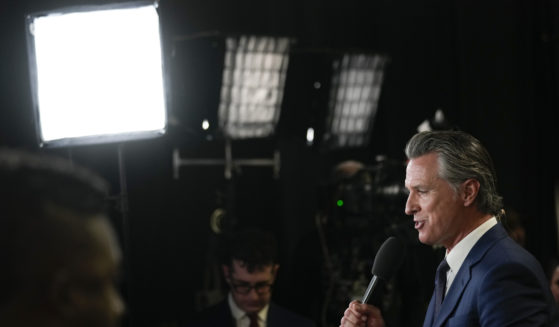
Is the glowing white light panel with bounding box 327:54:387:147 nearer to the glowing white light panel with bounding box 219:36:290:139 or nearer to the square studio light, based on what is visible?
the glowing white light panel with bounding box 219:36:290:139

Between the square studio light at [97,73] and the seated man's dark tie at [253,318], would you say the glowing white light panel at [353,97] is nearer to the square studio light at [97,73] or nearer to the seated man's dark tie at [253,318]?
the seated man's dark tie at [253,318]

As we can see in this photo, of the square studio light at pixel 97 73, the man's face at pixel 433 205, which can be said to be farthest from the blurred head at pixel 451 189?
the square studio light at pixel 97 73

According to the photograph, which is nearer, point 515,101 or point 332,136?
point 332,136

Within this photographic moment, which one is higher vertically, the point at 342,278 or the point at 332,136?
the point at 332,136

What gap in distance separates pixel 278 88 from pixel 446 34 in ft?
6.07

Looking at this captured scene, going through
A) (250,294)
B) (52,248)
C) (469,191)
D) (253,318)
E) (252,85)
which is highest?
(52,248)

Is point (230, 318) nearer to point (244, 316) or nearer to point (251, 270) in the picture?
point (244, 316)

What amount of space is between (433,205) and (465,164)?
0.14m

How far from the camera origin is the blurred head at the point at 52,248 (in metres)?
0.76

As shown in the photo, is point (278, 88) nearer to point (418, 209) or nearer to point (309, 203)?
point (309, 203)

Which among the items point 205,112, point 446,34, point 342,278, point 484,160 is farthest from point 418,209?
point 446,34

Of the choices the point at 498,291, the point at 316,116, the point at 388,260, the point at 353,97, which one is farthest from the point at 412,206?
the point at 353,97

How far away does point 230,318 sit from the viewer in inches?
133

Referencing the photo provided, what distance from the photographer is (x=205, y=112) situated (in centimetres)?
426
